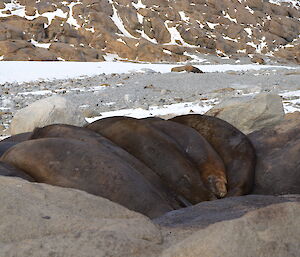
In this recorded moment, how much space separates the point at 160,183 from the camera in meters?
2.92

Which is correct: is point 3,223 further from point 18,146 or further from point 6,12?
point 6,12

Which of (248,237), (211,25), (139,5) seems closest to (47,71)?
(248,237)

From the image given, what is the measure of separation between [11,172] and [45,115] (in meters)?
5.05

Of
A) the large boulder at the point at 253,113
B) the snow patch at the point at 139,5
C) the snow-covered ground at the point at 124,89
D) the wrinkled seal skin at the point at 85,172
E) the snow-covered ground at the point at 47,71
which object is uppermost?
the wrinkled seal skin at the point at 85,172

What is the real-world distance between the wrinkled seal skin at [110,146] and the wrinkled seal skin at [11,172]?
1.85 feet

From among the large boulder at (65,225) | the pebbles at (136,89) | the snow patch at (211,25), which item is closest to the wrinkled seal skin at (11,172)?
A: the large boulder at (65,225)

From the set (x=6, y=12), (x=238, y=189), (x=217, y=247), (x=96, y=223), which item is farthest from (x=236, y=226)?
(x=6, y=12)

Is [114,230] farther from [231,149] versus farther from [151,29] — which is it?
[151,29]

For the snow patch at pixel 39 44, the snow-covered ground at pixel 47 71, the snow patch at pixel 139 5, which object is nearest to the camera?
the snow-covered ground at pixel 47 71

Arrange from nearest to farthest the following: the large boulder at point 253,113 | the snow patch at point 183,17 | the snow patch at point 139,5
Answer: the large boulder at point 253,113, the snow patch at point 139,5, the snow patch at point 183,17

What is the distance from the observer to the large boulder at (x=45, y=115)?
23.8ft

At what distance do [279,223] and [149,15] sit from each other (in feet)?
184

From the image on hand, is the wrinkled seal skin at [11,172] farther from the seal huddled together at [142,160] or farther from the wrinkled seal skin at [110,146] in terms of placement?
the wrinkled seal skin at [110,146]

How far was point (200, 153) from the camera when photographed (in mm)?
3398
